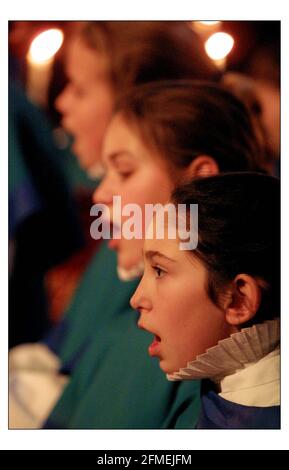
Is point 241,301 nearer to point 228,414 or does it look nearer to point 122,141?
point 228,414

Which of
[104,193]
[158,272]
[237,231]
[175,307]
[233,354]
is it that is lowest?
[233,354]

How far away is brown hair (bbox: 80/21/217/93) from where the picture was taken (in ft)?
5.89

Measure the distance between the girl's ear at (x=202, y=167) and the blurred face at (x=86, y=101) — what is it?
301 millimetres

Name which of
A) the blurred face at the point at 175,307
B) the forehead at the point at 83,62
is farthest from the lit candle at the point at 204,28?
the blurred face at the point at 175,307

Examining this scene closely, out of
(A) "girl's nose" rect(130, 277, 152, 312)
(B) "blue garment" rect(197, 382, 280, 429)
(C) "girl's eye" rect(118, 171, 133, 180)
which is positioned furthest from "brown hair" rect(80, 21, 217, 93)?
(B) "blue garment" rect(197, 382, 280, 429)

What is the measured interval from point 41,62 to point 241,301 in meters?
0.99

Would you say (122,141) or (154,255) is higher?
(122,141)

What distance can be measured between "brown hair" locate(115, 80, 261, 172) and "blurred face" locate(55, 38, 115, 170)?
2.6 inches

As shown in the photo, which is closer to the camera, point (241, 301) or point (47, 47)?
point (241, 301)

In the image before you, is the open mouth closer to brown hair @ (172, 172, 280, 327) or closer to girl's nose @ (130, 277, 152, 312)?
girl's nose @ (130, 277, 152, 312)

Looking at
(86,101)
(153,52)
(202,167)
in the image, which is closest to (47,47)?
(86,101)

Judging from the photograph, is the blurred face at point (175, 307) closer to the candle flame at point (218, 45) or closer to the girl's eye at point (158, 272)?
the girl's eye at point (158, 272)

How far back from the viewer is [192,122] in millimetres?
1777
